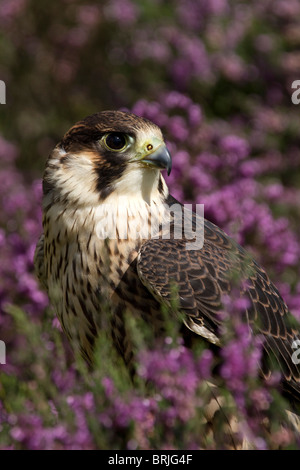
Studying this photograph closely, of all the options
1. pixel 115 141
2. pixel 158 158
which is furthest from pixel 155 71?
pixel 158 158

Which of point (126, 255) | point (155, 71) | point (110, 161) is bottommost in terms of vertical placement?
point (126, 255)

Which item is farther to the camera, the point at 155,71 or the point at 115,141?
the point at 155,71

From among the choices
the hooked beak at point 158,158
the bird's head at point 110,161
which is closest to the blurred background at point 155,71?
the bird's head at point 110,161

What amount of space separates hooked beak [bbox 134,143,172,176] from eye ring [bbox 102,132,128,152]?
0.09 m

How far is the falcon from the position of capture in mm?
2869

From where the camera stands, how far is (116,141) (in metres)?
3.00

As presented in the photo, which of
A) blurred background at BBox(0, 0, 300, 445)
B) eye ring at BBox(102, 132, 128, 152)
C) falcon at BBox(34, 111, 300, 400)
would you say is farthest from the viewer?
blurred background at BBox(0, 0, 300, 445)

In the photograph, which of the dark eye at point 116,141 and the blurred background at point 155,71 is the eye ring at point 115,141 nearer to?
the dark eye at point 116,141

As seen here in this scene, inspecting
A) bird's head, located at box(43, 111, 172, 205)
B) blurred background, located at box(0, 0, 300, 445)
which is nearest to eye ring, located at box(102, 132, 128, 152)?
bird's head, located at box(43, 111, 172, 205)

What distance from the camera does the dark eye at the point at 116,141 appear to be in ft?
9.81

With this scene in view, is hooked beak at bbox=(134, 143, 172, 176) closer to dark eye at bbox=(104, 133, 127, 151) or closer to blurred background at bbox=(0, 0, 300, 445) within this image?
dark eye at bbox=(104, 133, 127, 151)

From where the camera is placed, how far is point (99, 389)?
7.47ft

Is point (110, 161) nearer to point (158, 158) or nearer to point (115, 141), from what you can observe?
point (115, 141)

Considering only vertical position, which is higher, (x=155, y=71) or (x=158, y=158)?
(x=155, y=71)
